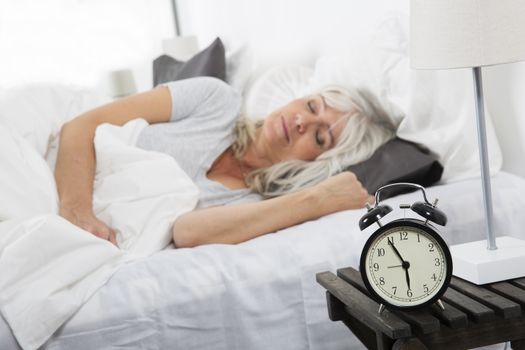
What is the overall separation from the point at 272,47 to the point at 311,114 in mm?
1092

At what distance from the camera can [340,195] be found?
1.67 m

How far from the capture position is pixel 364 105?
197 centimetres

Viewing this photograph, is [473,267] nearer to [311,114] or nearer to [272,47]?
[311,114]

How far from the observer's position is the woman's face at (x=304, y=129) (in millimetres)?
1957

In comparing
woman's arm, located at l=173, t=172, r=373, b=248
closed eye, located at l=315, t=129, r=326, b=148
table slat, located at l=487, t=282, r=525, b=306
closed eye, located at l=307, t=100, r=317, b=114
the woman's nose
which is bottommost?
woman's arm, located at l=173, t=172, r=373, b=248

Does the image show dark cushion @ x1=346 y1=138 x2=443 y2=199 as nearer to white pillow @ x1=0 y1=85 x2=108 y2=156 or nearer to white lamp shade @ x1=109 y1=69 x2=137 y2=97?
white pillow @ x1=0 y1=85 x2=108 y2=156

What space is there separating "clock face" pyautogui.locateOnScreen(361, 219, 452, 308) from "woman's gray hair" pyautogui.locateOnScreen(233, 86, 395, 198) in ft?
2.67

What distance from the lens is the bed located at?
1.35 metres

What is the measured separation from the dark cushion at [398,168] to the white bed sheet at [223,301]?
0.86 feet

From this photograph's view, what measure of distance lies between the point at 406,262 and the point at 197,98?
1120 millimetres

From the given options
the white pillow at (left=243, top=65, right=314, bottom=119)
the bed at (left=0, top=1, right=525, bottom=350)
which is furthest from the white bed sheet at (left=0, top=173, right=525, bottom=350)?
the white pillow at (left=243, top=65, right=314, bottom=119)

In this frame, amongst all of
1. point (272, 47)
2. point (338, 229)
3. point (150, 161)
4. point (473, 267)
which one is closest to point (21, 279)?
point (150, 161)

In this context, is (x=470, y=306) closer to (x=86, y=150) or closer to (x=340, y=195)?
(x=340, y=195)

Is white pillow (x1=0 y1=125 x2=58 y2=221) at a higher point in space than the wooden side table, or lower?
higher
